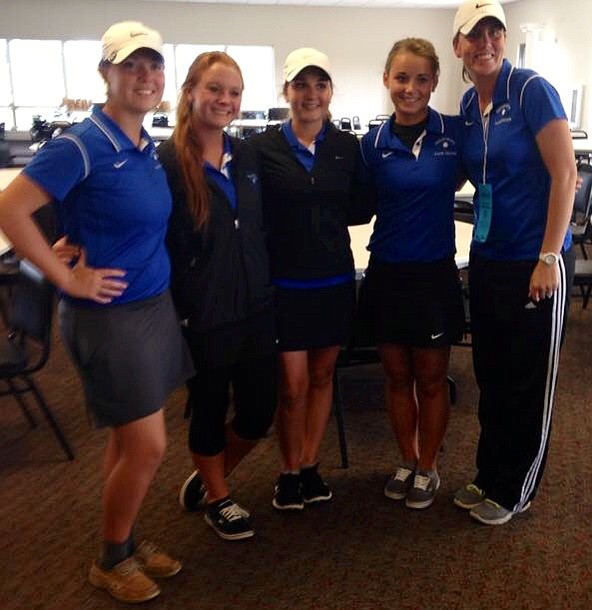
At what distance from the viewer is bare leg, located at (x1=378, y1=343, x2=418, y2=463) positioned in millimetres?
2287

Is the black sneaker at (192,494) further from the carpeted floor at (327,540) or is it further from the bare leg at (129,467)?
the bare leg at (129,467)

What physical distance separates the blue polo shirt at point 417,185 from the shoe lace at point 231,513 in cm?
95

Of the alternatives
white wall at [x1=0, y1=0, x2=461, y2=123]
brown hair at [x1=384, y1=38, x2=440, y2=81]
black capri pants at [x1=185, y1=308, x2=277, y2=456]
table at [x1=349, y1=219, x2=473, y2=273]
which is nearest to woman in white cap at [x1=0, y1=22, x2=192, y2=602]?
black capri pants at [x1=185, y1=308, x2=277, y2=456]

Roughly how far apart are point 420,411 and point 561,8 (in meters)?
10.9

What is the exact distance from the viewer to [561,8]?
11109 mm

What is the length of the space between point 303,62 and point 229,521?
143 cm

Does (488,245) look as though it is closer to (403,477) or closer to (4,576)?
(403,477)

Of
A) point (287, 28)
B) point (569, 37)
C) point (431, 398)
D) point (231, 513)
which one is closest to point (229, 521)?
point (231, 513)

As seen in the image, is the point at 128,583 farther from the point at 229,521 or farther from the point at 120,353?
the point at 120,353

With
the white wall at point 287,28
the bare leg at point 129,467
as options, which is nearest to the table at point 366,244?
the bare leg at point 129,467

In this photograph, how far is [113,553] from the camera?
75.9 inches

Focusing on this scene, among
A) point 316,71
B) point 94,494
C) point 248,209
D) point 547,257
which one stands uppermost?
point 316,71

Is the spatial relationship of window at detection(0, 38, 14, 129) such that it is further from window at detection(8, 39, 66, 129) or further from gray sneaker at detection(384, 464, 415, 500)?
gray sneaker at detection(384, 464, 415, 500)

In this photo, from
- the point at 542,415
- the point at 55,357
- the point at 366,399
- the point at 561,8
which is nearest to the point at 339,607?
the point at 542,415
